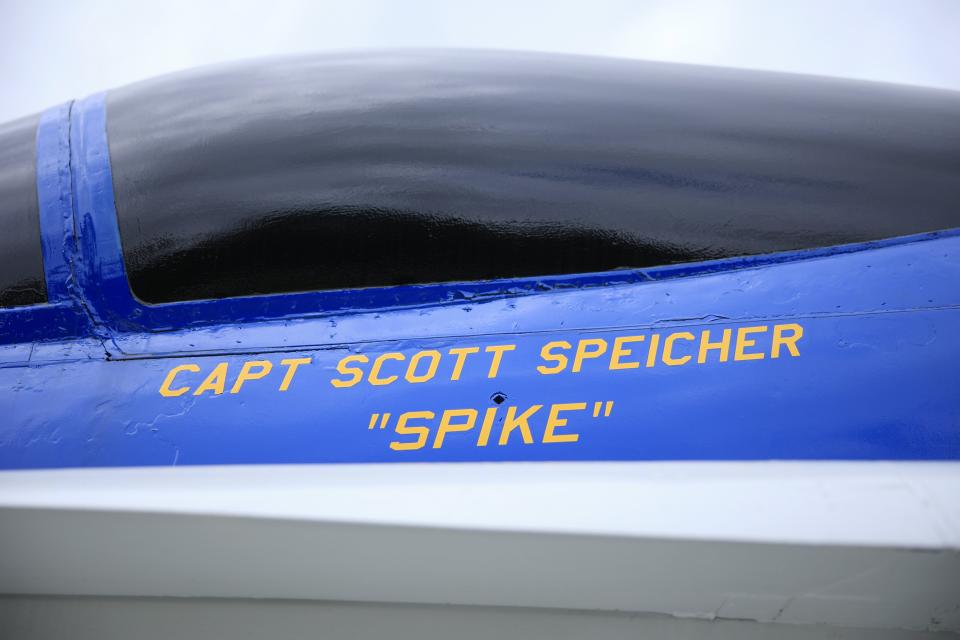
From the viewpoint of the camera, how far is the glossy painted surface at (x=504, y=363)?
1173 mm

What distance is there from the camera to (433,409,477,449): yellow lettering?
1.22 m

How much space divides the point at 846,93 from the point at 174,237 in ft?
6.62

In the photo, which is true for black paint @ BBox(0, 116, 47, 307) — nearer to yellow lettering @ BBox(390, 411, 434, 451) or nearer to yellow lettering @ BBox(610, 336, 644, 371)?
yellow lettering @ BBox(390, 411, 434, 451)

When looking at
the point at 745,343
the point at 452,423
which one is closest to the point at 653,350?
the point at 745,343

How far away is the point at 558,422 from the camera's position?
1.21 metres

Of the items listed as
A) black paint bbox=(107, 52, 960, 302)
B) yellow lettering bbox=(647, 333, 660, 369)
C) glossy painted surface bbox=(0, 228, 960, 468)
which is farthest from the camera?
black paint bbox=(107, 52, 960, 302)

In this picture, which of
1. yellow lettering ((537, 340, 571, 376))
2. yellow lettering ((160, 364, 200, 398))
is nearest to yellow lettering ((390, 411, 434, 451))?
yellow lettering ((537, 340, 571, 376))

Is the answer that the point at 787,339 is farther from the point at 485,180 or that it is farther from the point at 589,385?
the point at 485,180

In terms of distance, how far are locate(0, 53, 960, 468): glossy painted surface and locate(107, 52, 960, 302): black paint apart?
4 cm

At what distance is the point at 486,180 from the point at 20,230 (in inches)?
46.4

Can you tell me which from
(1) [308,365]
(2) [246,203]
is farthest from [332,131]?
(1) [308,365]

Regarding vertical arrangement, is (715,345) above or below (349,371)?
above

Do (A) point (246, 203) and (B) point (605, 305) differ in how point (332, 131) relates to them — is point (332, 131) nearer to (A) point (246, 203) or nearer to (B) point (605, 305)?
(A) point (246, 203)

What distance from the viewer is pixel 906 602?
0.93m
